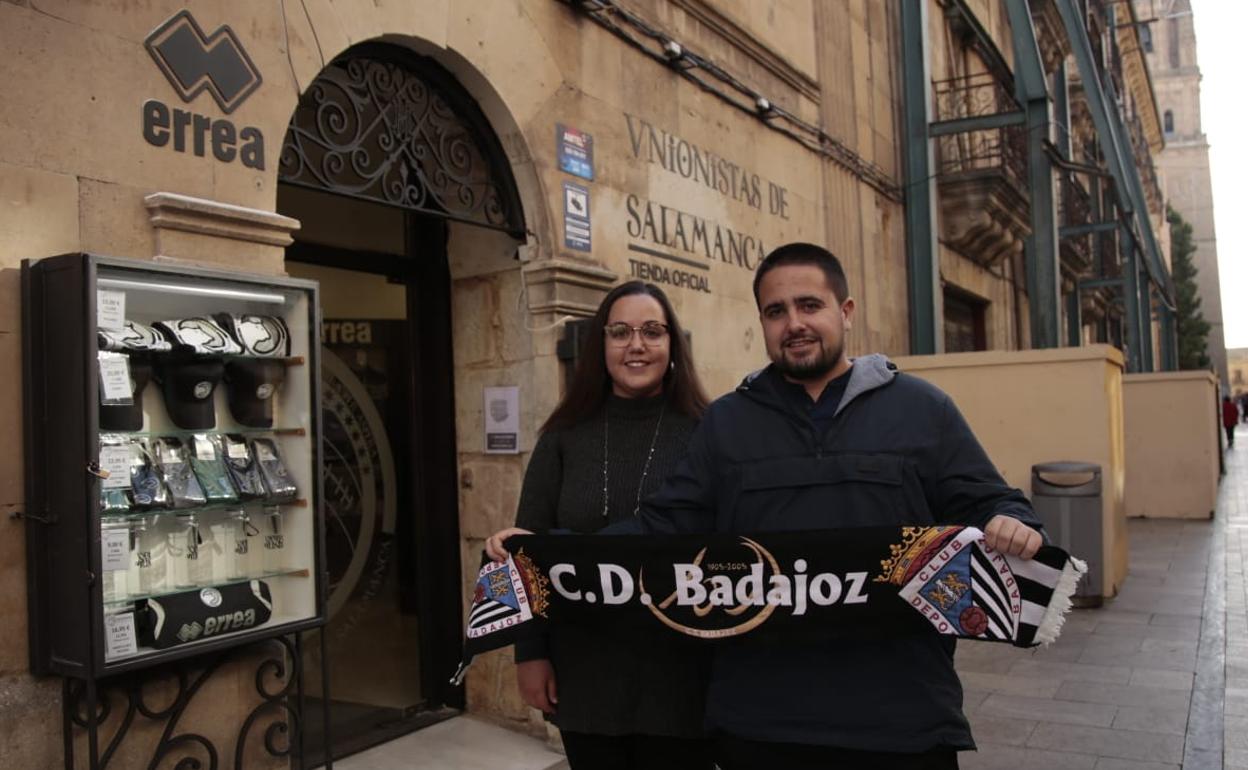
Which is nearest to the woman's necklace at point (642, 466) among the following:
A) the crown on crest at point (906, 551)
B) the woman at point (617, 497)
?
the woman at point (617, 497)

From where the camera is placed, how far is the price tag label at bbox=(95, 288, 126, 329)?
3.20 metres

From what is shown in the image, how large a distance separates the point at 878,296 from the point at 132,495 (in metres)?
8.69

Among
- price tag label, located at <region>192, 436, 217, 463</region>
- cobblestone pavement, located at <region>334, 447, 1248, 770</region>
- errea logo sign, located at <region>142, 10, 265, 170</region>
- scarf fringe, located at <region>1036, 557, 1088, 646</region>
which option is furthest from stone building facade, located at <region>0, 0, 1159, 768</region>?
scarf fringe, located at <region>1036, 557, 1088, 646</region>

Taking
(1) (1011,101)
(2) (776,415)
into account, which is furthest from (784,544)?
(1) (1011,101)

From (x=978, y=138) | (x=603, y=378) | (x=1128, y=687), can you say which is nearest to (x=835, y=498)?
(x=603, y=378)

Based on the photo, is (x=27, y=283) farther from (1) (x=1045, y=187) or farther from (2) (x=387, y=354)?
(1) (x=1045, y=187)

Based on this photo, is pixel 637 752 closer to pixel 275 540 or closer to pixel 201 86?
pixel 275 540

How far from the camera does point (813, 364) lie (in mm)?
2447

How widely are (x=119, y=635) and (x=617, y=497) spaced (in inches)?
63.0

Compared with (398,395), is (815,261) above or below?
above

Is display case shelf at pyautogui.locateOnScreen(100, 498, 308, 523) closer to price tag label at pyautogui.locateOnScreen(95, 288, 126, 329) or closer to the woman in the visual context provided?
price tag label at pyautogui.locateOnScreen(95, 288, 126, 329)

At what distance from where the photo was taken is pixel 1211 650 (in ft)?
22.5

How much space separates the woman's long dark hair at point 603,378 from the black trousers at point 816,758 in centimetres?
94

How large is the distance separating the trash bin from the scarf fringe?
263 inches
